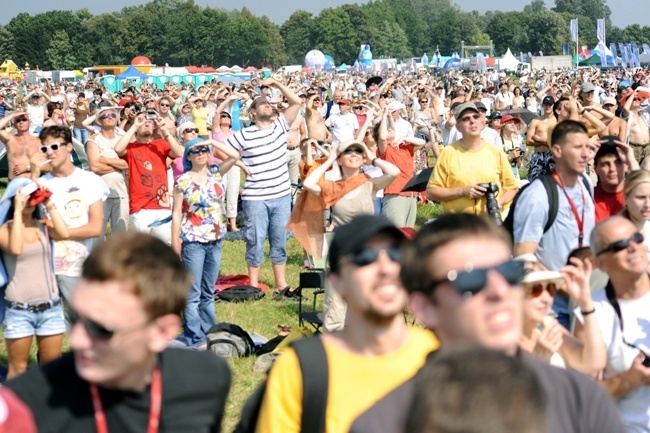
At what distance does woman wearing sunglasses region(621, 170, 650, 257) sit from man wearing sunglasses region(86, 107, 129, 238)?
6.07 meters

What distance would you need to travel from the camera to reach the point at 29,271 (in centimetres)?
618

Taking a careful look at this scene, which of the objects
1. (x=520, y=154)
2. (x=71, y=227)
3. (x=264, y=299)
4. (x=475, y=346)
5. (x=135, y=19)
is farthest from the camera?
(x=135, y=19)

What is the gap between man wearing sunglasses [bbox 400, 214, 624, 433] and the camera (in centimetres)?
225

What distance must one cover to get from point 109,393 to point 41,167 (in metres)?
4.44

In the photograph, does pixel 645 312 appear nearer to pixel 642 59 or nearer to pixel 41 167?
pixel 41 167

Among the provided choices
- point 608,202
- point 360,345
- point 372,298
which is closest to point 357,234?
point 372,298

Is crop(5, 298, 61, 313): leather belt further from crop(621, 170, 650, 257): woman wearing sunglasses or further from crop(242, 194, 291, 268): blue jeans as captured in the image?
crop(621, 170, 650, 257): woman wearing sunglasses

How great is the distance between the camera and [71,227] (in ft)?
22.0

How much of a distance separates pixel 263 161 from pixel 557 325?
6394 mm

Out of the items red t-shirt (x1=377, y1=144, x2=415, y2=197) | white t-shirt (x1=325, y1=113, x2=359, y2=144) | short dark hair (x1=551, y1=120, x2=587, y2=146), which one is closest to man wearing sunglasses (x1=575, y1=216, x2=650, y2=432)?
short dark hair (x1=551, y1=120, x2=587, y2=146)

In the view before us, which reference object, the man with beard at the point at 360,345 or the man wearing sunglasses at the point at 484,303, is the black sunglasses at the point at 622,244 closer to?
the man with beard at the point at 360,345

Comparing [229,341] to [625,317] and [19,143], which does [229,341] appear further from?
[19,143]

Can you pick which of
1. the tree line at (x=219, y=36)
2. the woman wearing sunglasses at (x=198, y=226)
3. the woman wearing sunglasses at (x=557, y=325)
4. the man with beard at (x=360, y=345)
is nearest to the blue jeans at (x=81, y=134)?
the woman wearing sunglasses at (x=198, y=226)

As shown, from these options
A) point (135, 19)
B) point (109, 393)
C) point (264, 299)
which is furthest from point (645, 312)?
point (135, 19)
